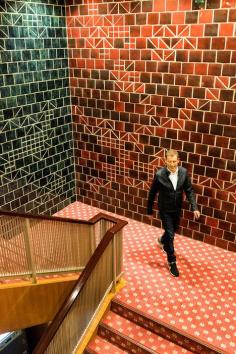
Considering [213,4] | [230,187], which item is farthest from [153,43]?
[230,187]

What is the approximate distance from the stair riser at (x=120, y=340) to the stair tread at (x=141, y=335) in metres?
0.06

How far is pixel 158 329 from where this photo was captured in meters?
4.24

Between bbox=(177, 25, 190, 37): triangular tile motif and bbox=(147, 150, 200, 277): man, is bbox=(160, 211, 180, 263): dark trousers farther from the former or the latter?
bbox=(177, 25, 190, 37): triangular tile motif

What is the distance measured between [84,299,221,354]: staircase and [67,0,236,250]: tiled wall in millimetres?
1973

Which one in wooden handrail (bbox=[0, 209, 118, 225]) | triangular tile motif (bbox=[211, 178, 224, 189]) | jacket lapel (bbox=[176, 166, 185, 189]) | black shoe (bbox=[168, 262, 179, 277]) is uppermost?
jacket lapel (bbox=[176, 166, 185, 189])

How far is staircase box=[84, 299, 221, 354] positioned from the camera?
13.3 ft

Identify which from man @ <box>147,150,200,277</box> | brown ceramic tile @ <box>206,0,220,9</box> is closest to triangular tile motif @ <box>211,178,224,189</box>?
man @ <box>147,150,200,277</box>

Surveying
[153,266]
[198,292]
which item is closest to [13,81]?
[153,266]

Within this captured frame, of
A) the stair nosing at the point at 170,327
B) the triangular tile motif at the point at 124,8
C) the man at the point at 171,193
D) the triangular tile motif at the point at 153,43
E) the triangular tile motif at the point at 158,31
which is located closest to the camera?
the stair nosing at the point at 170,327

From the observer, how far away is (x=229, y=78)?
4777 millimetres

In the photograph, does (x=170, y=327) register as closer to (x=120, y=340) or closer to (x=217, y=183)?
(x=120, y=340)

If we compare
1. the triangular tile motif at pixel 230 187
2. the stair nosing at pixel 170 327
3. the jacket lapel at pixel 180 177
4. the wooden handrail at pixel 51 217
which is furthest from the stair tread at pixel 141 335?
the triangular tile motif at pixel 230 187

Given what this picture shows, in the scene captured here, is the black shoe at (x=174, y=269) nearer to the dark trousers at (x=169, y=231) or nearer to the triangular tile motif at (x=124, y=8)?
the dark trousers at (x=169, y=231)

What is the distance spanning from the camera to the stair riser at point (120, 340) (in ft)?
13.5
